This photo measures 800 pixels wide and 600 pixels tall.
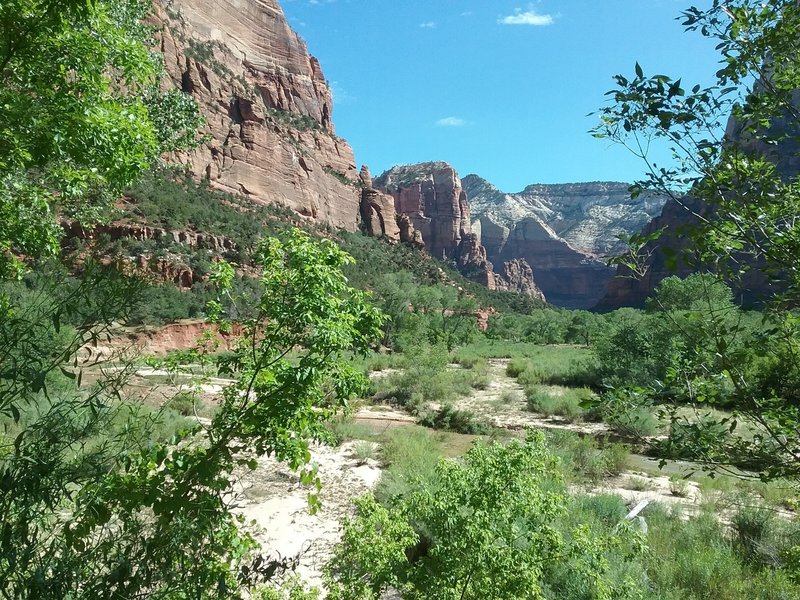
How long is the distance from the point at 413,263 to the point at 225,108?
102 ft

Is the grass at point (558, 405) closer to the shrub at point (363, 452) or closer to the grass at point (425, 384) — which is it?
the grass at point (425, 384)

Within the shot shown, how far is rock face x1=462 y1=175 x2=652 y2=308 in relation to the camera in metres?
148

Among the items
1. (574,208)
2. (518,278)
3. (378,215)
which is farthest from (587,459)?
(574,208)

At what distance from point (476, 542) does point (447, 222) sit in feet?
407

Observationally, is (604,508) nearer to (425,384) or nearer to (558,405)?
(558,405)

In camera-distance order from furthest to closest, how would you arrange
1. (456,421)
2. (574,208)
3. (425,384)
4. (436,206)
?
(574,208), (436,206), (425,384), (456,421)

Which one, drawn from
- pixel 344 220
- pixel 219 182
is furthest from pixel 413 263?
pixel 219 182

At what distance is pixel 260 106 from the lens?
62344mm

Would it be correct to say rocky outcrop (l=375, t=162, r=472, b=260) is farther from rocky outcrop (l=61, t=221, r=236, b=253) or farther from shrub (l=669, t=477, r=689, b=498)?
shrub (l=669, t=477, r=689, b=498)

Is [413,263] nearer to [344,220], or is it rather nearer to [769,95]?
[344,220]

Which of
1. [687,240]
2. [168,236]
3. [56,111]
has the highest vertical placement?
[168,236]

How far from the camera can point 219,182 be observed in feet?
166

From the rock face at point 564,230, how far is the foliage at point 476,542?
142 metres

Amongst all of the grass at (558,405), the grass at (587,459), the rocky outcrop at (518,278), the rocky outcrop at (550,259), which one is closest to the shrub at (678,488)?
the grass at (587,459)
